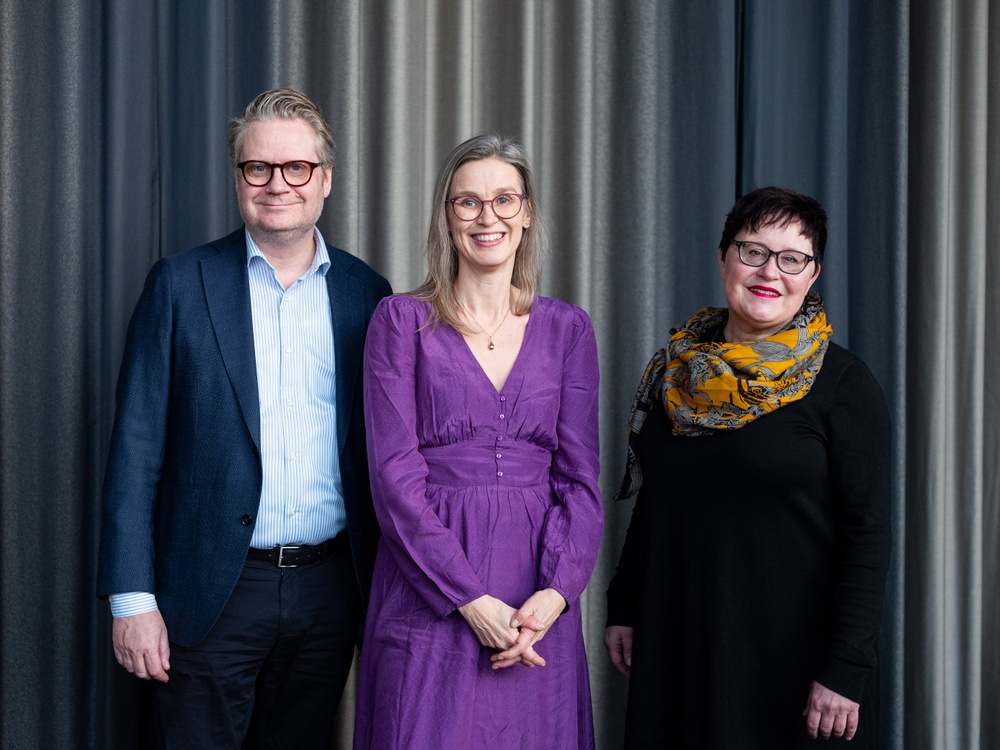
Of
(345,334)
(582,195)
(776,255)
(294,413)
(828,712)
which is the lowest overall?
(828,712)

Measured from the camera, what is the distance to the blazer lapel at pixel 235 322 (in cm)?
183

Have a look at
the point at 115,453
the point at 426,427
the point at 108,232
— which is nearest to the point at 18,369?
the point at 108,232

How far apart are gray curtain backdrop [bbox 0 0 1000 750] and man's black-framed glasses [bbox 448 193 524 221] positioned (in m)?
0.76

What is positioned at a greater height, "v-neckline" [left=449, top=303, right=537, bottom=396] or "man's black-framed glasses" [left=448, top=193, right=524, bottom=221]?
"man's black-framed glasses" [left=448, top=193, right=524, bottom=221]

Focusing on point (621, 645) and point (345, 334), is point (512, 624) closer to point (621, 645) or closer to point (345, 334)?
point (621, 645)

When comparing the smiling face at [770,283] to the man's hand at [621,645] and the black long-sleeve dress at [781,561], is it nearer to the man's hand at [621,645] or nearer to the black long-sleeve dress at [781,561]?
the black long-sleeve dress at [781,561]

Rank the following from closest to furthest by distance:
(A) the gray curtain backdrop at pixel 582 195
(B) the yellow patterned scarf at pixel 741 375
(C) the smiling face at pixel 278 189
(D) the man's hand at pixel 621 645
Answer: (B) the yellow patterned scarf at pixel 741 375, (C) the smiling face at pixel 278 189, (D) the man's hand at pixel 621 645, (A) the gray curtain backdrop at pixel 582 195

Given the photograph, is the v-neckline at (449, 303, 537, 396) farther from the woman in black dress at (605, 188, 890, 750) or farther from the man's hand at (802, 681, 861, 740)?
the man's hand at (802, 681, 861, 740)

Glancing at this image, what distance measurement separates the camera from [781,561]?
179 centimetres

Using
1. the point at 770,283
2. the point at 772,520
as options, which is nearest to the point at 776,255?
the point at 770,283

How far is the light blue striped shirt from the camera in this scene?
6.09 feet

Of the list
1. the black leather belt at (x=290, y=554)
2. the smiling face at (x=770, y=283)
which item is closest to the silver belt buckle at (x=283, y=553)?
the black leather belt at (x=290, y=554)

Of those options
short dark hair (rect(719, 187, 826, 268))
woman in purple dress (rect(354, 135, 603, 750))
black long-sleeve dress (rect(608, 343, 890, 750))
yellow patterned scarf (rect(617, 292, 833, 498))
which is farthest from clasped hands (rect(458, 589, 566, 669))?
short dark hair (rect(719, 187, 826, 268))

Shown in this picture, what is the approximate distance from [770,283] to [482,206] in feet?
1.83
